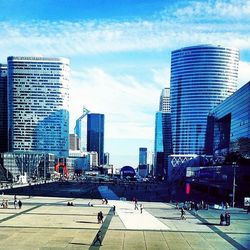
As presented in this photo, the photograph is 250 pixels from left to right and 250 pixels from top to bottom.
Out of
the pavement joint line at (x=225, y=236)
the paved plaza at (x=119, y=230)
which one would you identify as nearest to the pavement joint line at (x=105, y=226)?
the paved plaza at (x=119, y=230)

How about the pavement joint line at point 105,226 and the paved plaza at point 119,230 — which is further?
the paved plaza at point 119,230

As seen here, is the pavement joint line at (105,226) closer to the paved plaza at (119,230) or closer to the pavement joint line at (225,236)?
the paved plaza at (119,230)

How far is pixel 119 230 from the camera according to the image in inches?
1663

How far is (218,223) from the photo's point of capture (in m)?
50.4

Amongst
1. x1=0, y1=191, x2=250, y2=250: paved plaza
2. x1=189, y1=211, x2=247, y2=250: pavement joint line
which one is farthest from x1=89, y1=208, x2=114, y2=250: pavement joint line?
x1=189, y1=211, x2=247, y2=250: pavement joint line

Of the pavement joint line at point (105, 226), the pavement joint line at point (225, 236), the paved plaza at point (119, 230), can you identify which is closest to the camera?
the pavement joint line at point (105, 226)

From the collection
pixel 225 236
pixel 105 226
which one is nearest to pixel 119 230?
pixel 105 226

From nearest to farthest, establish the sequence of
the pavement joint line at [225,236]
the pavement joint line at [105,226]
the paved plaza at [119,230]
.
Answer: the pavement joint line at [105,226], the paved plaza at [119,230], the pavement joint line at [225,236]

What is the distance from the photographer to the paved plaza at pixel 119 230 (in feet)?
114

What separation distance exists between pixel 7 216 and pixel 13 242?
17994mm

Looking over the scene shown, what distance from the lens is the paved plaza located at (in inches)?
1373

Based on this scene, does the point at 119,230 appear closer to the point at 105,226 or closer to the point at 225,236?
the point at 105,226

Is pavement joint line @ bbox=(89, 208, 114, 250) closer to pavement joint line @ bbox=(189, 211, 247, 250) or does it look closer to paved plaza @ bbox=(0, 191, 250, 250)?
paved plaza @ bbox=(0, 191, 250, 250)

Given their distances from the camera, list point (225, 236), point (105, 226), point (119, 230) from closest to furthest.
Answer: point (225, 236) → point (119, 230) → point (105, 226)
